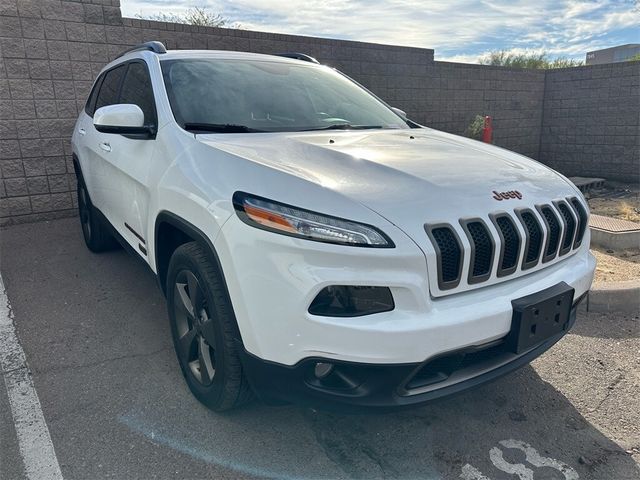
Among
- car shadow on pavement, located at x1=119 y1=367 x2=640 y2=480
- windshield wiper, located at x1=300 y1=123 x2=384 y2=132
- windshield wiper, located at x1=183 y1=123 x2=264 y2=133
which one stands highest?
windshield wiper, located at x1=183 y1=123 x2=264 y2=133

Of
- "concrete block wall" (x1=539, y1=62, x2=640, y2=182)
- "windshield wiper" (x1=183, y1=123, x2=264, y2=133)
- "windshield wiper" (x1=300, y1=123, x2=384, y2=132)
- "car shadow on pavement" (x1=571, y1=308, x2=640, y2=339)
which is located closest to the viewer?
"windshield wiper" (x1=183, y1=123, x2=264, y2=133)

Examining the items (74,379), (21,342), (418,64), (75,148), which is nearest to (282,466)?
(74,379)

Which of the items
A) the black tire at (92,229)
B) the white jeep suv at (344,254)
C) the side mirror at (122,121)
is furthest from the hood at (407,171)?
the black tire at (92,229)

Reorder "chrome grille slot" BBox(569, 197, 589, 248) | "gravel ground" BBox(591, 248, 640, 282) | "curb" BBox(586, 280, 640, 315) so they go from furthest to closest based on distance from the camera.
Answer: "gravel ground" BBox(591, 248, 640, 282)
"curb" BBox(586, 280, 640, 315)
"chrome grille slot" BBox(569, 197, 589, 248)

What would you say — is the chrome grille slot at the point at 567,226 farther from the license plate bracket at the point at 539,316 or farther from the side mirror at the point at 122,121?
the side mirror at the point at 122,121

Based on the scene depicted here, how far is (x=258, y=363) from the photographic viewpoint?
189 centimetres

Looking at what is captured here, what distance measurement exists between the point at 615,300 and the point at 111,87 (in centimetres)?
430

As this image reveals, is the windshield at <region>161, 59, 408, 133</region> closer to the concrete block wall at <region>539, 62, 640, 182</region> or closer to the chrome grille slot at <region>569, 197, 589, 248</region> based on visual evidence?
the chrome grille slot at <region>569, 197, 589, 248</region>

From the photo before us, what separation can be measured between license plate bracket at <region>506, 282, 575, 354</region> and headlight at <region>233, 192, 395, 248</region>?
2.13 ft

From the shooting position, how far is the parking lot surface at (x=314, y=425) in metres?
2.10

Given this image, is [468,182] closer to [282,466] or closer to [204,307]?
[204,307]

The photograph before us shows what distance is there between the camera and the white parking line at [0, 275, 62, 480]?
2.07 metres

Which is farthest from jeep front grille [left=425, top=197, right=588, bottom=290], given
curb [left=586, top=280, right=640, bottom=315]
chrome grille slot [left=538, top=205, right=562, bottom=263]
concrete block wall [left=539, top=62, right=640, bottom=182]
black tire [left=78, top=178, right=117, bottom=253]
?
concrete block wall [left=539, top=62, right=640, bottom=182]

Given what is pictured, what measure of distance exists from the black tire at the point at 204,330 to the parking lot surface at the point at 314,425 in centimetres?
19
